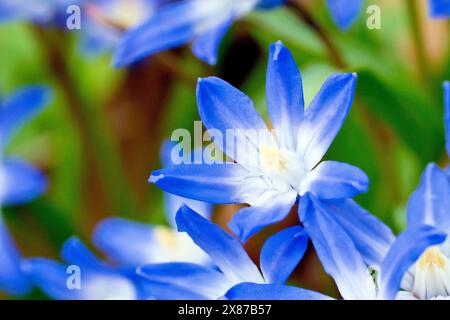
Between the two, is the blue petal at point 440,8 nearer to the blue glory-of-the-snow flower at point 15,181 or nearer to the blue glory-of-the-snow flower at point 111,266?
the blue glory-of-the-snow flower at point 111,266

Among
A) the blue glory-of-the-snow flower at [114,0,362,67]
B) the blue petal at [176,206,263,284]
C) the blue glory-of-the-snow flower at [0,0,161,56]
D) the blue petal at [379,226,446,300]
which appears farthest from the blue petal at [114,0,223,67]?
the blue petal at [379,226,446,300]

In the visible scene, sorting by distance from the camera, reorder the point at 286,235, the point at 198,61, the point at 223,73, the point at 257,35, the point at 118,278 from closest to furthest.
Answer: the point at 286,235 < the point at 118,278 < the point at 257,35 < the point at 198,61 < the point at 223,73

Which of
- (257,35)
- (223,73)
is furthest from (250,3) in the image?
(223,73)

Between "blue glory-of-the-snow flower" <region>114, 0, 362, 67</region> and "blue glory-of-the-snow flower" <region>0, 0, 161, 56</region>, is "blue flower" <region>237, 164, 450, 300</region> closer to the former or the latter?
"blue glory-of-the-snow flower" <region>114, 0, 362, 67</region>

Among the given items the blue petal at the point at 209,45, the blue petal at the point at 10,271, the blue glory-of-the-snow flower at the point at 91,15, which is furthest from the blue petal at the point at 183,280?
the blue glory-of-the-snow flower at the point at 91,15
